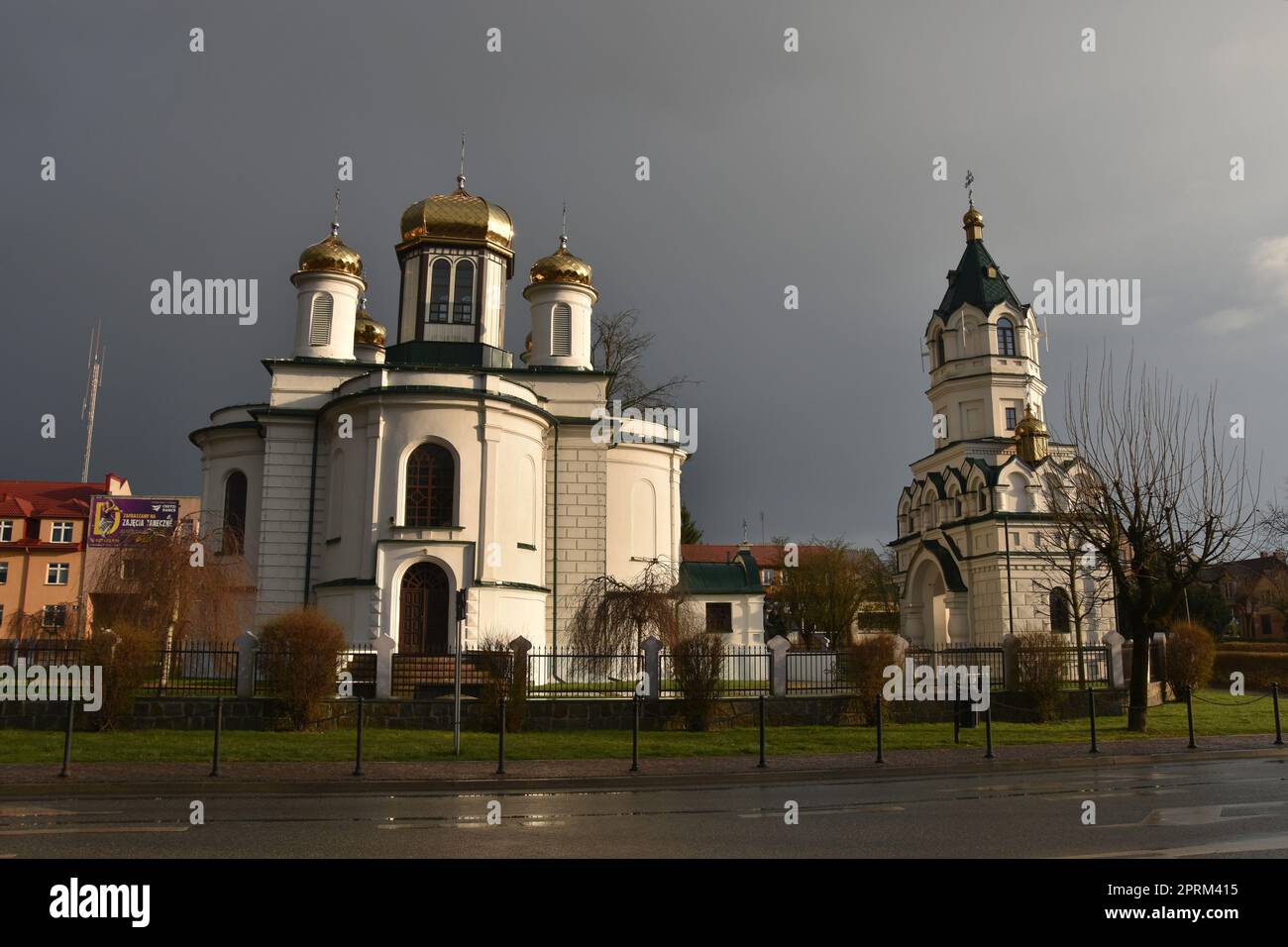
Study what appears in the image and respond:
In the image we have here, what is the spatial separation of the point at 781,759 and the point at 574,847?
7988 millimetres

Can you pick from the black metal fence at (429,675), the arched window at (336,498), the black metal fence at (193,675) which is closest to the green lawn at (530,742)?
the black metal fence at (193,675)

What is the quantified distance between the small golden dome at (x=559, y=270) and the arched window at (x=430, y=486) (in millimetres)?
9500

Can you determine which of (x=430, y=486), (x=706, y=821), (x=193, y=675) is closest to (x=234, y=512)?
(x=430, y=486)

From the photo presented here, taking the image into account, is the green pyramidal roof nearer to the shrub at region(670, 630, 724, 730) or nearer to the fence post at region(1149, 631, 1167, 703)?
the fence post at region(1149, 631, 1167, 703)

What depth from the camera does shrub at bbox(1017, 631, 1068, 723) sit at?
2080 cm

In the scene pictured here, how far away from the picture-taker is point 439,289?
32.6m

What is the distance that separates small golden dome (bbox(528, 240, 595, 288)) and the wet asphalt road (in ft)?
77.5

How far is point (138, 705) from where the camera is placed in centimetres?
1839

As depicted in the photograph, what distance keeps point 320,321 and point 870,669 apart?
21.0m

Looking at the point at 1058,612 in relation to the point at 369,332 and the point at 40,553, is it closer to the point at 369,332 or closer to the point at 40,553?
the point at 369,332

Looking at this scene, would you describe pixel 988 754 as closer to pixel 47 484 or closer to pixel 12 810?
pixel 12 810

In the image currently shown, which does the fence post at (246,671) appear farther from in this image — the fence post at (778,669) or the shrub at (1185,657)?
the shrub at (1185,657)

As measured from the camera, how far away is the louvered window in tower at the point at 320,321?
3116 centimetres

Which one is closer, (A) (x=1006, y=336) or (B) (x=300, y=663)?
(B) (x=300, y=663)
